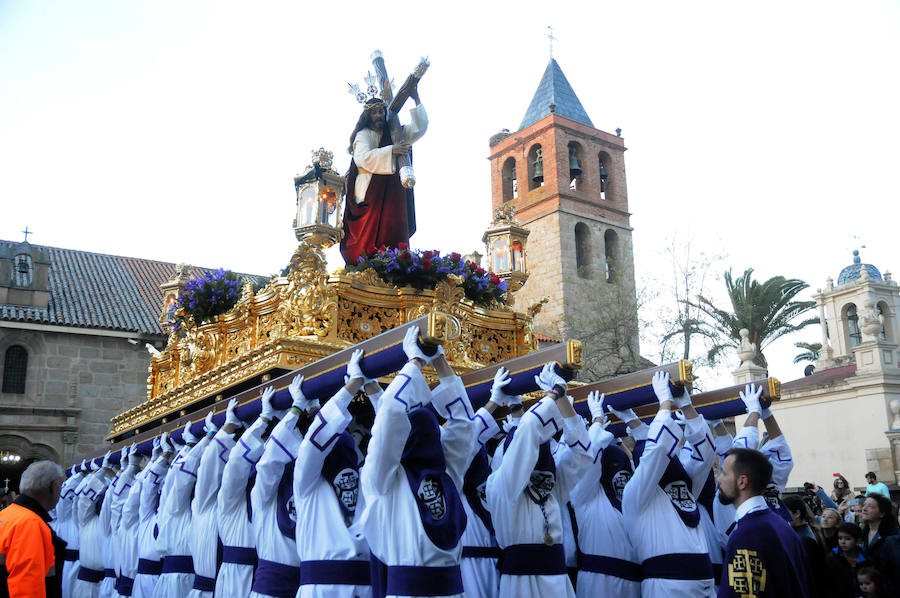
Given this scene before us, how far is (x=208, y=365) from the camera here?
838cm

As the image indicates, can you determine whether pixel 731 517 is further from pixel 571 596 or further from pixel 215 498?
pixel 215 498

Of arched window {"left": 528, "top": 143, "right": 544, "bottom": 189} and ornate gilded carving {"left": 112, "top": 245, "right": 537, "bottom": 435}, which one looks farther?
arched window {"left": 528, "top": 143, "right": 544, "bottom": 189}

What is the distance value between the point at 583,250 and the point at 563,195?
9.78ft

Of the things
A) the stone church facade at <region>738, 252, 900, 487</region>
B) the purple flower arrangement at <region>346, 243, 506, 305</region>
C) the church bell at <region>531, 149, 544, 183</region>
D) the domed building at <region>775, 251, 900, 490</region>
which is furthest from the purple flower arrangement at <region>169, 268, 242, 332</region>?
the church bell at <region>531, 149, 544, 183</region>

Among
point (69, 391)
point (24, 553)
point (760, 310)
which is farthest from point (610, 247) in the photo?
point (24, 553)

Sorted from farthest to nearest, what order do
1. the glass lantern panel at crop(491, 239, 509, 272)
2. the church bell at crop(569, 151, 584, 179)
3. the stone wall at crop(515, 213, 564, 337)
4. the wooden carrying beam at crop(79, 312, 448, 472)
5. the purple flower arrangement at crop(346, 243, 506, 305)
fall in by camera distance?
the church bell at crop(569, 151, 584, 179), the stone wall at crop(515, 213, 564, 337), the glass lantern panel at crop(491, 239, 509, 272), the purple flower arrangement at crop(346, 243, 506, 305), the wooden carrying beam at crop(79, 312, 448, 472)

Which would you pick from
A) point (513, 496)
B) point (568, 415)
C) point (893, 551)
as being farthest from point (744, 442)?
point (513, 496)

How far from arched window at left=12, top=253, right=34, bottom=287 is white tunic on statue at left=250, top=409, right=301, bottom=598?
22643 mm

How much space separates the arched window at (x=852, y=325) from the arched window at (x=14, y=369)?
2594 cm

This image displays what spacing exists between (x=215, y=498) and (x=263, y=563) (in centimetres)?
135

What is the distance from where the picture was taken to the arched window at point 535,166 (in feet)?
129

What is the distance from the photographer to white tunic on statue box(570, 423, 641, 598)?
5.79m

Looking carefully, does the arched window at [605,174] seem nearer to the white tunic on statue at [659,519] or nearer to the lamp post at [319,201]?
the lamp post at [319,201]

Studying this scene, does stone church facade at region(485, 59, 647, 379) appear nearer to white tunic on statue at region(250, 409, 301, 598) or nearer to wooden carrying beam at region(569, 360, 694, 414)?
wooden carrying beam at region(569, 360, 694, 414)
